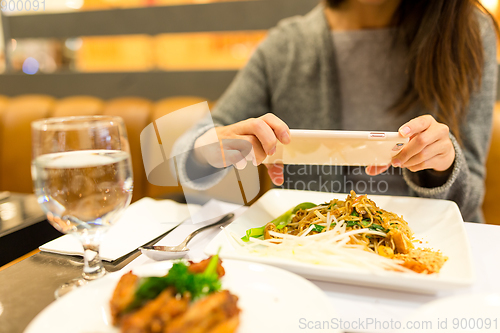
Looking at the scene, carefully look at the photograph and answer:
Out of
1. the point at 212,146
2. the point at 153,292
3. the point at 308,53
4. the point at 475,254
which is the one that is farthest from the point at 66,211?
the point at 308,53

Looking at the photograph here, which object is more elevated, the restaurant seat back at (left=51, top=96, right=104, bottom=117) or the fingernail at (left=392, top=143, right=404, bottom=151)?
the fingernail at (left=392, top=143, right=404, bottom=151)

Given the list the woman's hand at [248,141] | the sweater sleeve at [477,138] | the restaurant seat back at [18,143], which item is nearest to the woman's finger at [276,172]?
the woman's hand at [248,141]

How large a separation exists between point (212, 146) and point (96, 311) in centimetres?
64

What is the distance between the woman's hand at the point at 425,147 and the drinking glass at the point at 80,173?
58 centimetres

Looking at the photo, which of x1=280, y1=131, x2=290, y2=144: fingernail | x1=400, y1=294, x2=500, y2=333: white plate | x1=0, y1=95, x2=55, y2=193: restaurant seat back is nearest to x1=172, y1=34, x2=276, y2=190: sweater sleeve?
x1=280, y1=131, x2=290, y2=144: fingernail

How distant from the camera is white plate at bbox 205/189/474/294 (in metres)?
0.54

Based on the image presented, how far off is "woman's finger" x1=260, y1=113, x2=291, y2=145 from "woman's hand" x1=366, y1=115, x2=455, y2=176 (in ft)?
0.83

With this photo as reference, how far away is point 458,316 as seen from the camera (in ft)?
1.49

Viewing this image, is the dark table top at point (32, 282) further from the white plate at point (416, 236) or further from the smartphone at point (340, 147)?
the smartphone at point (340, 147)

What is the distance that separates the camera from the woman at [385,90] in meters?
1.08

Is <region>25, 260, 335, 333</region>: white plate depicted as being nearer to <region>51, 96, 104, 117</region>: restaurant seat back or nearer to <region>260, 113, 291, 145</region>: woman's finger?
<region>260, 113, 291, 145</region>: woman's finger

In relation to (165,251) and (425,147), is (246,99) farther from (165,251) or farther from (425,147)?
(165,251)

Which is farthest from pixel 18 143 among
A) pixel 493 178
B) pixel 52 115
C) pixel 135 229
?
pixel 493 178

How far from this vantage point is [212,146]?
105 centimetres
